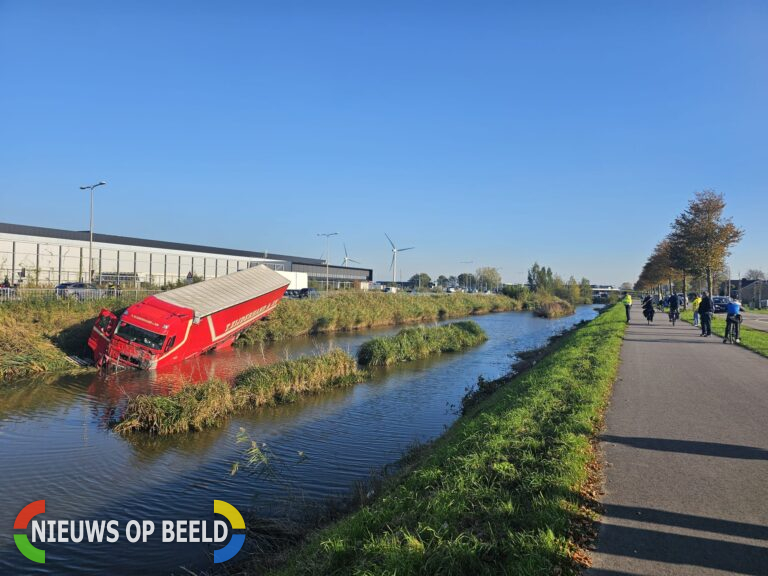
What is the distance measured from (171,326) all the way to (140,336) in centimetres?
113

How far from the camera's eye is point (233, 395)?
13.2m

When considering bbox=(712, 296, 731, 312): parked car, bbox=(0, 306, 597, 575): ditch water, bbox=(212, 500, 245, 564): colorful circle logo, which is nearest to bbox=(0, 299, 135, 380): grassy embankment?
bbox=(0, 306, 597, 575): ditch water

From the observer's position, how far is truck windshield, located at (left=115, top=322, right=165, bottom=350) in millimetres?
18516

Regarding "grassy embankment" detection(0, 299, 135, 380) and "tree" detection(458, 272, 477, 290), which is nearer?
"grassy embankment" detection(0, 299, 135, 380)

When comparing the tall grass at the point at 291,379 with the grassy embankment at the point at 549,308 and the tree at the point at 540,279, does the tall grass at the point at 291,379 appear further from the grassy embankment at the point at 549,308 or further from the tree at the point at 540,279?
the tree at the point at 540,279

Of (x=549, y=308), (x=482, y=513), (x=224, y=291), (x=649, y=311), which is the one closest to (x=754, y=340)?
(x=649, y=311)

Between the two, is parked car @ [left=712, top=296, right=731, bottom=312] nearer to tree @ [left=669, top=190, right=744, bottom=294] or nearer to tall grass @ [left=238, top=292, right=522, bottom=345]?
tree @ [left=669, top=190, right=744, bottom=294]

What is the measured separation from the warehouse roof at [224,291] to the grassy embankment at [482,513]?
15.9m

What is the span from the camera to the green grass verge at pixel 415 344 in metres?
21.4

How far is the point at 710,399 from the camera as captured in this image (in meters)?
9.27

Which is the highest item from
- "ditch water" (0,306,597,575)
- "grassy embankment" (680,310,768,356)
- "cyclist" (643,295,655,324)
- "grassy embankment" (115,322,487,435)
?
"cyclist" (643,295,655,324)

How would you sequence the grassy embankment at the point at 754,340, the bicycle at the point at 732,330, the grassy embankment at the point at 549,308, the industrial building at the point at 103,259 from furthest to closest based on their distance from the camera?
the grassy embankment at the point at 549,308
the industrial building at the point at 103,259
the bicycle at the point at 732,330
the grassy embankment at the point at 754,340

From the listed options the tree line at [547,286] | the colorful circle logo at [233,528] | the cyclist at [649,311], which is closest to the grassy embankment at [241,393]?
the colorful circle logo at [233,528]

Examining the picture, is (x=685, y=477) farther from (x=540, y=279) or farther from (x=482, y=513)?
(x=540, y=279)
